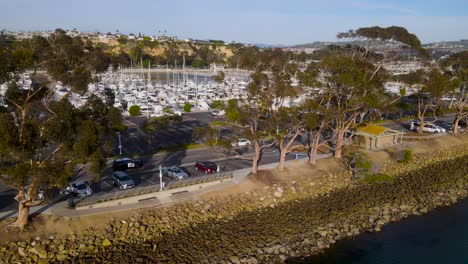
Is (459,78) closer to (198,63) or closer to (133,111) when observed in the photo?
(133,111)

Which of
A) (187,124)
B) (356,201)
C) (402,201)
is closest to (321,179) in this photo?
(356,201)

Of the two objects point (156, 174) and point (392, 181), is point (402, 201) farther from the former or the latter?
point (156, 174)

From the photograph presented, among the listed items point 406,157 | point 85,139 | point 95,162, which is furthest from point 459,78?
point 85,139

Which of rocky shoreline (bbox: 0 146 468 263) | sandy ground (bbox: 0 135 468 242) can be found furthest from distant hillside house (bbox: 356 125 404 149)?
rocky shoreline (bbox: 0 146 468 263)

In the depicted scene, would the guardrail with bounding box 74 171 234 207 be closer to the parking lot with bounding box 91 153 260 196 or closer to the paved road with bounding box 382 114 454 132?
the parking lot with bounding box 91 153 260 196

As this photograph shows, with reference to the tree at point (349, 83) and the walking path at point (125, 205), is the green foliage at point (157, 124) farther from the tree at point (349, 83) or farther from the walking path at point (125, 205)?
the tree at point (349, 83)

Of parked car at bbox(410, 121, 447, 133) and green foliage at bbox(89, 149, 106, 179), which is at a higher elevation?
green foliage at bbox(89, 149, 106, 179)

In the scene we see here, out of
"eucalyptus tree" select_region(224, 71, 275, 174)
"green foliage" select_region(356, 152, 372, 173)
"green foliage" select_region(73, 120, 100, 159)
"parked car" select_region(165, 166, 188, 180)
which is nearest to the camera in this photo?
"green foliage" select_region(73, 120, 100, 159)
